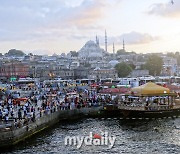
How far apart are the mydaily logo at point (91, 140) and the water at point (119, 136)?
12.1 inches

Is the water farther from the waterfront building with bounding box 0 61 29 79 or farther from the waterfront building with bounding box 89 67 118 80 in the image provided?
the waterfront building with bounding box 89 67 118 80

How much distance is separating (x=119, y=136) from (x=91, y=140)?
206cm

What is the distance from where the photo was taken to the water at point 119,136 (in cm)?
1862

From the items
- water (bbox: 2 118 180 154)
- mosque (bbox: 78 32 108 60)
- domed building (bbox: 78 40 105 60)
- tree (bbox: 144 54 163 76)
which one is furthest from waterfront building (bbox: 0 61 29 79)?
water (bbox: 2 118 180 154)

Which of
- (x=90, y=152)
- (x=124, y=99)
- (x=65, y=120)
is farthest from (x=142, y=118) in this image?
(x=90, y=152)

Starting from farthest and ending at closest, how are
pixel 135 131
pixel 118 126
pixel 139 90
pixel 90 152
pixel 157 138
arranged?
1. pixel 139 90
2. pixel 118 126
3. pixel 135 131
4. pixel 157 138
5. pixel 90 152

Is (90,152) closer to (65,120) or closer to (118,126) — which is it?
(118,126)

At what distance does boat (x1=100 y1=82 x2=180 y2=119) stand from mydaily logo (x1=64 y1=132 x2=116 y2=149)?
6.69 m

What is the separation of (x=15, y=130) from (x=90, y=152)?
4168 mm

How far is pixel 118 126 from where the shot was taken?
25219 millimetres

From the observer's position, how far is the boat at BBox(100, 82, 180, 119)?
92.9 feet

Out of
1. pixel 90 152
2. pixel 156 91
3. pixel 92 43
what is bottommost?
pixel 90 152

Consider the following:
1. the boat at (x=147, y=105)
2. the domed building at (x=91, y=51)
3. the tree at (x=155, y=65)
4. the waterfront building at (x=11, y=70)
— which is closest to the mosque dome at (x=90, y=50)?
the domed building at (x=91, y=51)

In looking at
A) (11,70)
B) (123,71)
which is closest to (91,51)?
(123,71)
